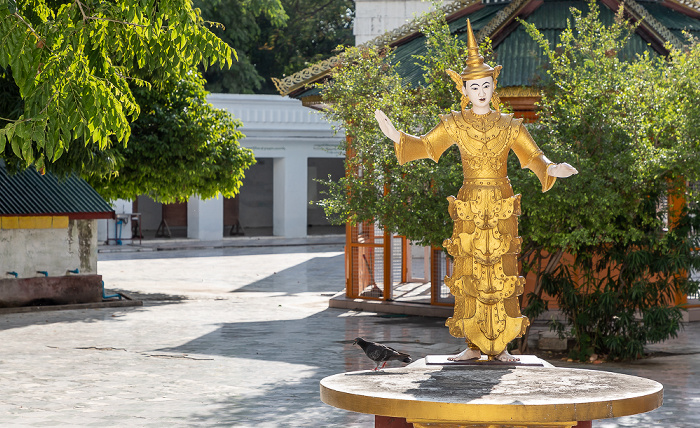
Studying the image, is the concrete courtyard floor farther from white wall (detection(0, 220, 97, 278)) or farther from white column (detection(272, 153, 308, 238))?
white column (detection(272, 153, 308, 238))

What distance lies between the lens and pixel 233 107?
109 ft

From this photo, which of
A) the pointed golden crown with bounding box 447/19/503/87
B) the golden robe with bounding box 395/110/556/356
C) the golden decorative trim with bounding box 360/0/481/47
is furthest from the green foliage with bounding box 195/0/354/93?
the golden robe with bounding box 395/110/556/356

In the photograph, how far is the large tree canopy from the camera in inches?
246

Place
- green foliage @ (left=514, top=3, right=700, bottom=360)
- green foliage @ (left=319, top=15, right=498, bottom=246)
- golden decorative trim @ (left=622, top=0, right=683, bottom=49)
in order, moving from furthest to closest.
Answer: golden decorative trim @ (left=622, top=0, right=683, bottom=49), green foliage @ (left=319, top=15, right=498, bottom=246), green foliage @ (left=514, top=3, right=700, bottom=360)

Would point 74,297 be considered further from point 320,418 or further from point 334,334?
point 320,418

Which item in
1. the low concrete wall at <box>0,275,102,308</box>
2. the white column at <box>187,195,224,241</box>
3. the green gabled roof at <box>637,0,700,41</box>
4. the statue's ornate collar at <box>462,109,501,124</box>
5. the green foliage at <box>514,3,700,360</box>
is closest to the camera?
the statue's ornate collar at <box>462,109,501,124</box>

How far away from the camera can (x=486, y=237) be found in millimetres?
6887

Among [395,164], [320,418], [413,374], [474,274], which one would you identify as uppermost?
[395,164]

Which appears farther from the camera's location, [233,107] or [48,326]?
[233,107]

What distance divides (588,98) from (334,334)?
514 centimetres

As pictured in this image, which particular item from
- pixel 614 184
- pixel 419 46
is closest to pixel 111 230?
pixel 419 46

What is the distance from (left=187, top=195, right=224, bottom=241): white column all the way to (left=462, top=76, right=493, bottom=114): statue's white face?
1104 inches

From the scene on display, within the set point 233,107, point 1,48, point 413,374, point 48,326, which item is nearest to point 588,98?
point 413,374

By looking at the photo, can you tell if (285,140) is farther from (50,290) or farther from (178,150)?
(50,290)
